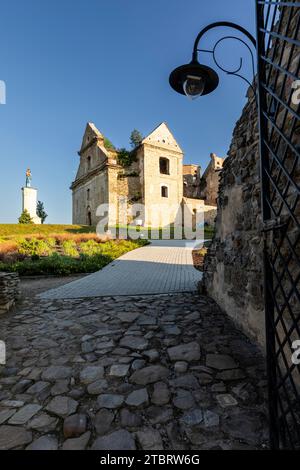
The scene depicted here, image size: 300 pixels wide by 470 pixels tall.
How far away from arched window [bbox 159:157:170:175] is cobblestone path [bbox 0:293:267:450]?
25.9 meters

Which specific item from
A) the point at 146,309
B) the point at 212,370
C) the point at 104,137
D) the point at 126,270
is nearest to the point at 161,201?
the point at 104,137

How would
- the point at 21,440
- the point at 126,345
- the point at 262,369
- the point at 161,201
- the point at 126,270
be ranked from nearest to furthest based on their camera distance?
the point at 21,440, the point at 262,369, the point at 126,345, the point at 126,270, the point at 161,201

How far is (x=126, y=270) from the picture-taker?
9445mm

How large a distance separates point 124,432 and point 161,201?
25976 millimetres

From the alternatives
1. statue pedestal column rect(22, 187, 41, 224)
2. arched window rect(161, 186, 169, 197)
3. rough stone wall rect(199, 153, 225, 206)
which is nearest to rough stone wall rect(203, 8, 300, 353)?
arched window rect(161, 186, 169, 197)

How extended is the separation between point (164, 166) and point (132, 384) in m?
29.0

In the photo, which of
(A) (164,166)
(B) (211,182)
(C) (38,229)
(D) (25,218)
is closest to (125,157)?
(A) (164,166)

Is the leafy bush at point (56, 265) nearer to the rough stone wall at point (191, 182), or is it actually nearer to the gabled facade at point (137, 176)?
the gabled facade at point (137, 176)

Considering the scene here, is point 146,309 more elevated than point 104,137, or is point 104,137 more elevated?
point 104,137

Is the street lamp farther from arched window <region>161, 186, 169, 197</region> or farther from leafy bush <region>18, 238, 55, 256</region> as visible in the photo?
arched window <region>161, 186, 169, 197</region>

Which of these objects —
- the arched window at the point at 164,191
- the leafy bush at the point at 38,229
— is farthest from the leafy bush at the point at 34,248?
Answer: the arched window at the point at 164,191

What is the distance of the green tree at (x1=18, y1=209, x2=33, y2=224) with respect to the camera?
26.7 meters

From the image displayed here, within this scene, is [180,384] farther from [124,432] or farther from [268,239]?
[268,239]

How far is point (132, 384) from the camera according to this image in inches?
102
